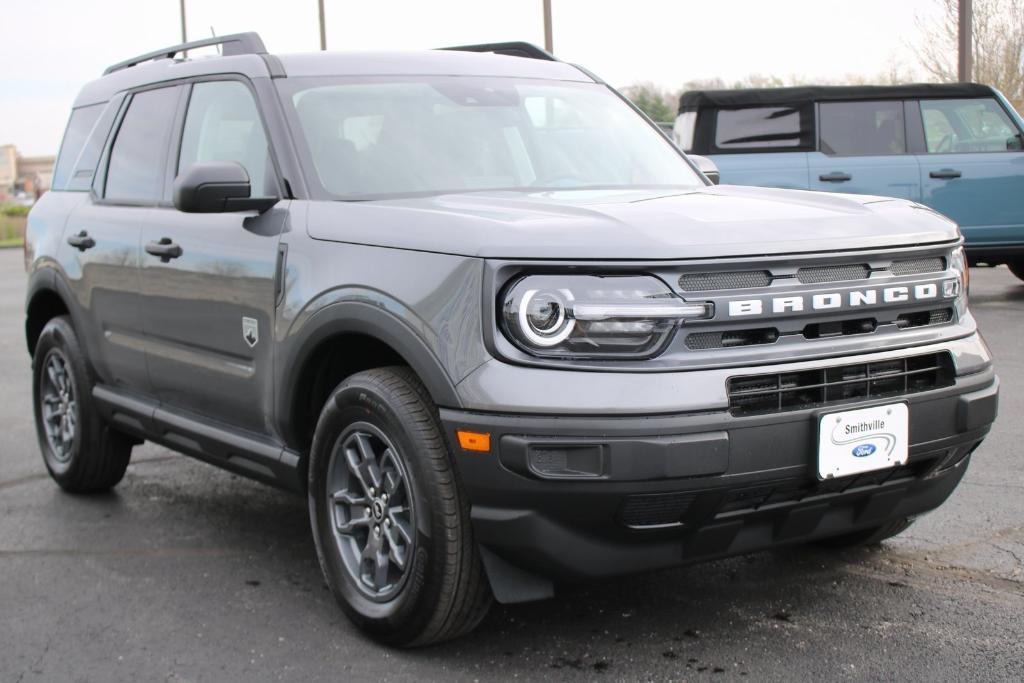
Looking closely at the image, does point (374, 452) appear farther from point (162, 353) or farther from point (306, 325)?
point (162, 353)

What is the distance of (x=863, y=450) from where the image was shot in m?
3.25

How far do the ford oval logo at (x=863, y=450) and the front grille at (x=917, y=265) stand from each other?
514mm

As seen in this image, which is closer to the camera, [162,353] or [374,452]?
[374,452]

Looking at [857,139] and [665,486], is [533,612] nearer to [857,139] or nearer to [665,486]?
[665,486]

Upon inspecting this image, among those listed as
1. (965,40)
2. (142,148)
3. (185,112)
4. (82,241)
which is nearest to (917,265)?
(185,112)

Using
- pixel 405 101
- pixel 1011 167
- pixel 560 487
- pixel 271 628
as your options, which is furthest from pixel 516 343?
pixel 1011 167

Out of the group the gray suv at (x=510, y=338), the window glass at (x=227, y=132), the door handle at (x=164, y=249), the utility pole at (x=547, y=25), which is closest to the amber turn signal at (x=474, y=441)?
the gray suv at (x=510, y=338)

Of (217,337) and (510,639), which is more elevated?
(217,337)

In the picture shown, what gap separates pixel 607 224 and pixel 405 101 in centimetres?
147

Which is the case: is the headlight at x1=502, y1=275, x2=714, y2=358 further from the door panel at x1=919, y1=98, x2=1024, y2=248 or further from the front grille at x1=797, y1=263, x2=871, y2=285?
the door panel at x1=919, y1=98, x2=1024, y2=248

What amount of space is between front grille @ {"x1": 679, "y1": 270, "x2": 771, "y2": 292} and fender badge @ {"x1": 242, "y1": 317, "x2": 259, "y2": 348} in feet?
5.08

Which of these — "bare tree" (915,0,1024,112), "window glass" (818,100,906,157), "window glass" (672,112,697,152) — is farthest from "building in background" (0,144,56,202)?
"window glass" (818,100,906,157)

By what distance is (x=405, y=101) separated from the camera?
175 inches

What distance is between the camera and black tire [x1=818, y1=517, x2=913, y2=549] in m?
4.21
